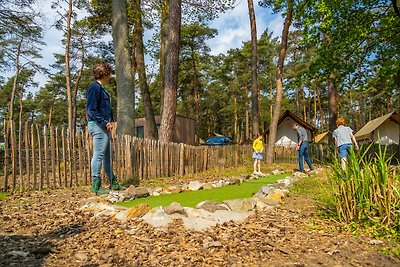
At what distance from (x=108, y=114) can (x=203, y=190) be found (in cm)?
240

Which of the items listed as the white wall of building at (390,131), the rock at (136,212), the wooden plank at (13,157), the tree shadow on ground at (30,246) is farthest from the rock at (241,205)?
the white wall of building at (390,131)

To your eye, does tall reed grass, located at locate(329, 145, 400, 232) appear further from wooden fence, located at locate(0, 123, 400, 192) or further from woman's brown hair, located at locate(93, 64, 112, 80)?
woman's brown hair, located at locate(93, 64, 112, 80)

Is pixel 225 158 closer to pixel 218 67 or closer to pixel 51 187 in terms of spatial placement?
pixel 51 187

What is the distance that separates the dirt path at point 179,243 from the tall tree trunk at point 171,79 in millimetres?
5934

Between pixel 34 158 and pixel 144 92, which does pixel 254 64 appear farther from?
pixel 34 158

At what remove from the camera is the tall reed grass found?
2.91 m

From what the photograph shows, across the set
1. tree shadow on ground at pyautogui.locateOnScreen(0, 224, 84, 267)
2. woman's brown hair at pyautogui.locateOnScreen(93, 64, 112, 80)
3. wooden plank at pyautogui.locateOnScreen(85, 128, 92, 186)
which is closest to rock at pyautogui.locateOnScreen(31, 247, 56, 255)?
tree shadow on ground at pyautogui.locateOnScreen(0, 224, 84, 267)

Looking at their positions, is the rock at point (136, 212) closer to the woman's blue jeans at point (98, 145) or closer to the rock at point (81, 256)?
the rock at point (81, 256)

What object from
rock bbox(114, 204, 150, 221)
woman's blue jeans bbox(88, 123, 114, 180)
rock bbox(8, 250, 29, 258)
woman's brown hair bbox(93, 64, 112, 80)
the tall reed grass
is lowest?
rock bbox(8, 250, 29, 258)

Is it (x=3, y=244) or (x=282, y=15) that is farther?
(x=282, y=15)

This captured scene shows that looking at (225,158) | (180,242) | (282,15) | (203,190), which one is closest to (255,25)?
(282,15)

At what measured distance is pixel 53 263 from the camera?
216 cm

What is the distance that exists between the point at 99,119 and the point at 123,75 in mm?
3835

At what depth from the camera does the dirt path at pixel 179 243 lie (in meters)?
2.19
